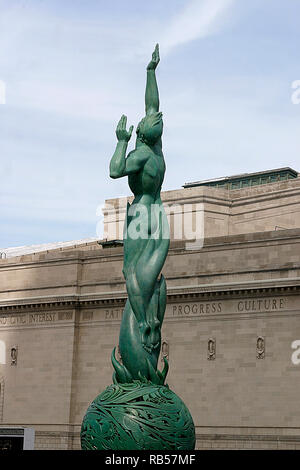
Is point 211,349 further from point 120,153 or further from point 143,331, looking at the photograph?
point 120,153

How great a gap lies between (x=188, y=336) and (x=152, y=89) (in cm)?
2458

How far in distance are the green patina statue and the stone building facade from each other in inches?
840

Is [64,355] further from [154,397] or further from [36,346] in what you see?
[154,397]

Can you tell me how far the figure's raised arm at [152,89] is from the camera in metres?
31.2

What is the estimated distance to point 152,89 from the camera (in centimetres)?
3120

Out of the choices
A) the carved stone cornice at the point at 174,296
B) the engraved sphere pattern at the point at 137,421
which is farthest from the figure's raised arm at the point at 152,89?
the carved stone cornice at the point at 174,296

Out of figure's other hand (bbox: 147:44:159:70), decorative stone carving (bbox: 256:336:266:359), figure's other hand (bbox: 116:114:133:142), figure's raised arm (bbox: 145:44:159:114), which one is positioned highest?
figure's other hand (bbox: 147:44:159:70)

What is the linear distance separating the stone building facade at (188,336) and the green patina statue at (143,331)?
21.3 meters

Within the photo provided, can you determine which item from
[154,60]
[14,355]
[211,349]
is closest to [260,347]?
[211,349]

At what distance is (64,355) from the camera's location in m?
58.8

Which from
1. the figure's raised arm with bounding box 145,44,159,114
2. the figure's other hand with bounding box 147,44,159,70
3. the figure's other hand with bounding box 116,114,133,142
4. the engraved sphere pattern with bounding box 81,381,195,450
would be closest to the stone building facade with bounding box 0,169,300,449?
A: the figure's raised arm with bounding box 145,44,159,114

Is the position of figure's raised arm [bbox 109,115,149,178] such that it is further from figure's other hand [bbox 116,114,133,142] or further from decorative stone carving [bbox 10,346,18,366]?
decorative stone carving [bbox 10,346,18,366]

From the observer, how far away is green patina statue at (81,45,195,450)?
1114 inches
